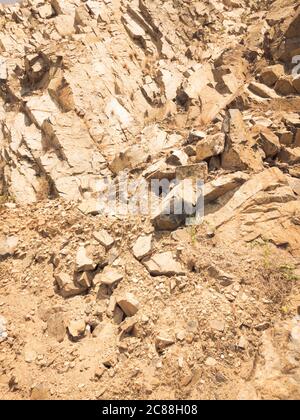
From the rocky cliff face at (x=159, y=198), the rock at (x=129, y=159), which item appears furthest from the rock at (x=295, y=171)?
the rock at (x=129, y=159)

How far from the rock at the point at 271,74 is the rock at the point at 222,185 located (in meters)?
5.32

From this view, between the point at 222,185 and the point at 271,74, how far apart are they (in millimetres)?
6028

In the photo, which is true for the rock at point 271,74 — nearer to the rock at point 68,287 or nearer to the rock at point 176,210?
the rock at point 176,210

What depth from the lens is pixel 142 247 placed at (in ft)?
26.9

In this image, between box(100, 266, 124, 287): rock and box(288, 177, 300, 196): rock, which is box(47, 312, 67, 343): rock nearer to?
box(100, 266, 124, 287): rock

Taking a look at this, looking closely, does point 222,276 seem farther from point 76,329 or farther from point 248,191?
point 76,329

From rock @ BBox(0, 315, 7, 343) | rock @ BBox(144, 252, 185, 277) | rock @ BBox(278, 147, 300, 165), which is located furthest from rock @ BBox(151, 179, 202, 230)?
rock @ BBox(0, 315, 7, 343)

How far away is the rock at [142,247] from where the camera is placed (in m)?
8.07

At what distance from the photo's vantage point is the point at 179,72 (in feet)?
49.2

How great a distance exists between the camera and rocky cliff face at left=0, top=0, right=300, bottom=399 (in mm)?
6414

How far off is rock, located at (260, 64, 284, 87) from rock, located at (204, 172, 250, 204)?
532cm

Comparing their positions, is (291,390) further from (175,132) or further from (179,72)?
(179,72)

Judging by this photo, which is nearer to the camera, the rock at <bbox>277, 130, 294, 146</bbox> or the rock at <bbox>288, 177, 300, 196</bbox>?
the rock at <bbox>288, 177, 300, 196</bbox>
